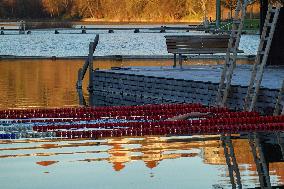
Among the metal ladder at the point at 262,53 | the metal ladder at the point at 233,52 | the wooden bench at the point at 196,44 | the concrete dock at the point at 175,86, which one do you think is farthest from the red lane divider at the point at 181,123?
the wooden bench at the point at 196,44

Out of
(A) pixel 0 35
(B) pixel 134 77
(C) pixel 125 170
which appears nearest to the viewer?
(C) pixel 125 170

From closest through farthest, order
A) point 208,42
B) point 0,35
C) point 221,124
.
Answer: point 221,124 < point 208,42 < point 0,35

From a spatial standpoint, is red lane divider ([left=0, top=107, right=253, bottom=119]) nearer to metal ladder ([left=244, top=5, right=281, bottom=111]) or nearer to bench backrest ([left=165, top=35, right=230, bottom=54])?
metal ladder ([left=244, top=5, right=281, bottom=111])

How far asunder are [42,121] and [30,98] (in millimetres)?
10749

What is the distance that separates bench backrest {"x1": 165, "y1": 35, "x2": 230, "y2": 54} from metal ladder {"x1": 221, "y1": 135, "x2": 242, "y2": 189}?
29.1ft

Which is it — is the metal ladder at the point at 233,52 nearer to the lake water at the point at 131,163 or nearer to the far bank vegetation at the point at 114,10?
the lake water at the point at 131,163

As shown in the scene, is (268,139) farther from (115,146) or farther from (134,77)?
(134,77)

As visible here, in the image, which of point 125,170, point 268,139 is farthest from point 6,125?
point 268,139

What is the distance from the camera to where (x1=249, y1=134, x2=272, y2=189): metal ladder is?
11719 mm

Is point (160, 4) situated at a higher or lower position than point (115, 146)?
higher

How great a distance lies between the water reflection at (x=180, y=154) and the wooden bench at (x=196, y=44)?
26.8 ft

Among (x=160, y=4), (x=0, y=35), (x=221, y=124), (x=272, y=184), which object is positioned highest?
(x=160, y=4)

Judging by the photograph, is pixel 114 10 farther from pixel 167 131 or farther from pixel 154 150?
pixel 167 131

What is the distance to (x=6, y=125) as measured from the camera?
38.9 ft
